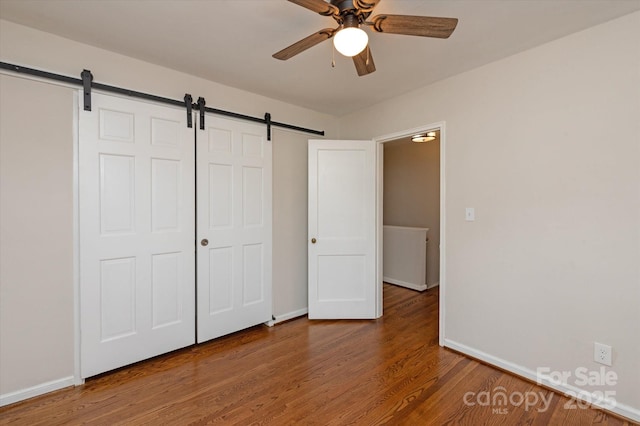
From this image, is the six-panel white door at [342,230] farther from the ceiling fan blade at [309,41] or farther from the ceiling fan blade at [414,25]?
Answer: the ceiling fan blade at [414,25]

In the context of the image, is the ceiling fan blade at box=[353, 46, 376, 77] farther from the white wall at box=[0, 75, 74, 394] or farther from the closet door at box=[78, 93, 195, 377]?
the white wall at box=[0, 75, 74, 394]

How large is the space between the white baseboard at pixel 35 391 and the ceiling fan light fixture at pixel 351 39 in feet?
9.05

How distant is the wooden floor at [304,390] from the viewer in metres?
1.75

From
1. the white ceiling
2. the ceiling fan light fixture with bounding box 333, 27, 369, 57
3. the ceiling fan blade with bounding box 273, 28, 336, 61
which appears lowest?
the ceiling fan light fixture with bounding box 333, 27, 369, 57

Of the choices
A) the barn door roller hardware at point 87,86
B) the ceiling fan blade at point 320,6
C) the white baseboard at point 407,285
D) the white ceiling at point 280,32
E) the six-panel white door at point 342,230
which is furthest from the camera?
the white baseboard at point 407,285

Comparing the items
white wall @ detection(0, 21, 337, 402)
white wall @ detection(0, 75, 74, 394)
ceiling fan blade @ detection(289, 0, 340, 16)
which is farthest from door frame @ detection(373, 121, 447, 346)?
white wall @ detection(0, 75, 74, 394)

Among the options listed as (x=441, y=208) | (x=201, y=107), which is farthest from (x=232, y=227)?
(x=441, y=208)

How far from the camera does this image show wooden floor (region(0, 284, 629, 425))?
175 centimetres

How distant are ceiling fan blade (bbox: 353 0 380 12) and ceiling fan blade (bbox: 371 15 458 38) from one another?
0.17ft

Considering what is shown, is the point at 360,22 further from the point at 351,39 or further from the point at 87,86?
the point at 87,86

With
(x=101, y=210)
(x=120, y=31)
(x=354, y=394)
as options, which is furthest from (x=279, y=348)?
(x=120, y=31)

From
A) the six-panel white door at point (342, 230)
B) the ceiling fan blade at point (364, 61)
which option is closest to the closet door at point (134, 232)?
the six-panel white door at point (342, 230)

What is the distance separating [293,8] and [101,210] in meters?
1.90

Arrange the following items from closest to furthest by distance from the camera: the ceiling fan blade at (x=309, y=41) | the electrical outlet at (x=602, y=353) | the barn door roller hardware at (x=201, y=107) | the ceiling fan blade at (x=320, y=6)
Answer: the ceiling fan blade at (x=320, y=6)
the ceiling fan blade at (x=309, y=41)
the electrical outlet at (x=602, y=353)
the barn door roller hardware at (x=201, y=107)
